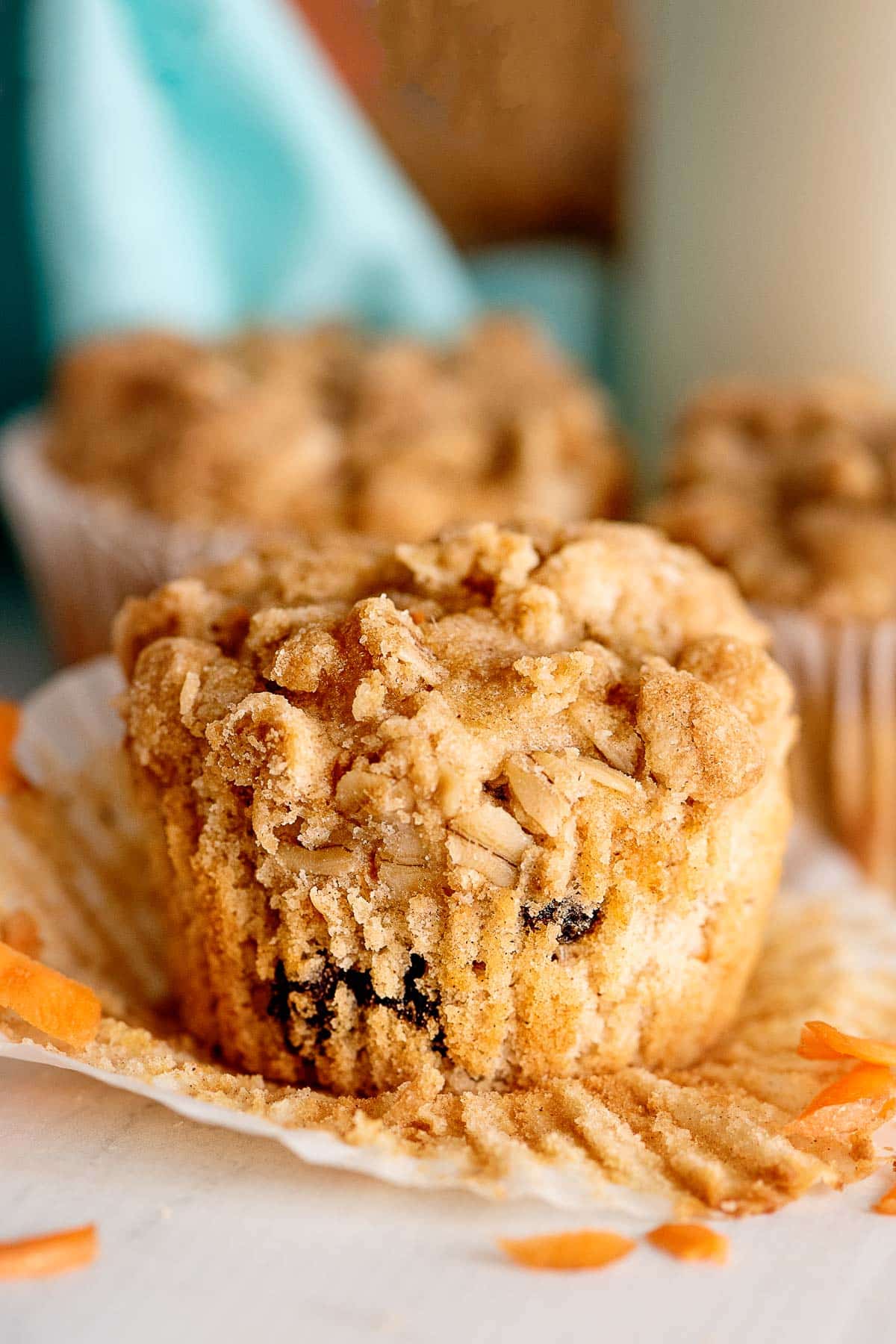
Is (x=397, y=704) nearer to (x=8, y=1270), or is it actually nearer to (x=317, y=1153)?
(x=317, y=1153)

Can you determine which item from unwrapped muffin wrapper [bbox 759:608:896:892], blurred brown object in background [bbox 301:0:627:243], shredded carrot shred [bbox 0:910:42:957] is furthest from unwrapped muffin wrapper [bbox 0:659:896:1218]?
blurred brown object in background [bbox 301:0:627:243]

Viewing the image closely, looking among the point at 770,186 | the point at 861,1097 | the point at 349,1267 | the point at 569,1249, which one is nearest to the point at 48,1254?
the point at 349,1267

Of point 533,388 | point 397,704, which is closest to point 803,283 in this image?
point 533,388

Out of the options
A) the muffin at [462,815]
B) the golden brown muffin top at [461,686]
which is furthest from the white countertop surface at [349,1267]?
the golden brown muffin top at [461,686]

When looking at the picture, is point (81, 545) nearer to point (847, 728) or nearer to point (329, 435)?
point (329, 435)

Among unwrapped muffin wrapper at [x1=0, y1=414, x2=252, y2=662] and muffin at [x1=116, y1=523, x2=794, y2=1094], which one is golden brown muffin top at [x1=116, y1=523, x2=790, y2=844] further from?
unwrapped muffin wrapper at [x1=0, y1=414, x2=252, y2=662]

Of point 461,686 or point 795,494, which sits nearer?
point 461,686

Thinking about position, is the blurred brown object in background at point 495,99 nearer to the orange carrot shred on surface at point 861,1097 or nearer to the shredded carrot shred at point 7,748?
the shredded carrot shred at point 7,748
